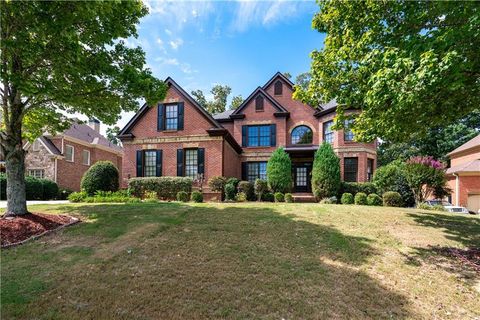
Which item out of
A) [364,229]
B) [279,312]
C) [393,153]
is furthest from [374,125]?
[393,153]

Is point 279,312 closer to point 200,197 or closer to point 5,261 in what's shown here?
point 5,261

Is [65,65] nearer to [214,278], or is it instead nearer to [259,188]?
[214,278]

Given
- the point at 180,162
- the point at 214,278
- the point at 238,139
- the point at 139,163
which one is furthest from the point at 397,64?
the point at 238,139

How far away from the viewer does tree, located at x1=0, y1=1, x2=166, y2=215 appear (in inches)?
239

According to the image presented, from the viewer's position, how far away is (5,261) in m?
5.41

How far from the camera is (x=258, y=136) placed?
2178cm

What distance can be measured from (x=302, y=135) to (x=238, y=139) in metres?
5.32

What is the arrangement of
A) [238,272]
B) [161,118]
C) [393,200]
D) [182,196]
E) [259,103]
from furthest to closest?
[259,103], [161,118], [182,196], [393,200], [238,272]

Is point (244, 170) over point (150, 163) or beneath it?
beneath

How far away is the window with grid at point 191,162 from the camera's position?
1738 cm

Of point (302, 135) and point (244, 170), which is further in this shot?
point (302, 135)

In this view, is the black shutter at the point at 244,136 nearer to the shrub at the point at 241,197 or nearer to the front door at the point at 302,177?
the front door at the point at 302,177

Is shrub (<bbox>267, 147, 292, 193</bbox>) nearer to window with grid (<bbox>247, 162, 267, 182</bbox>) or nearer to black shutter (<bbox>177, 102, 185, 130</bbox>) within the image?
window with grid (<bbox>247, 162, 267, 182</bbox>)

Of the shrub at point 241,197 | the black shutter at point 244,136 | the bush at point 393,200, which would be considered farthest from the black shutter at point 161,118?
the bush at point 393,200
